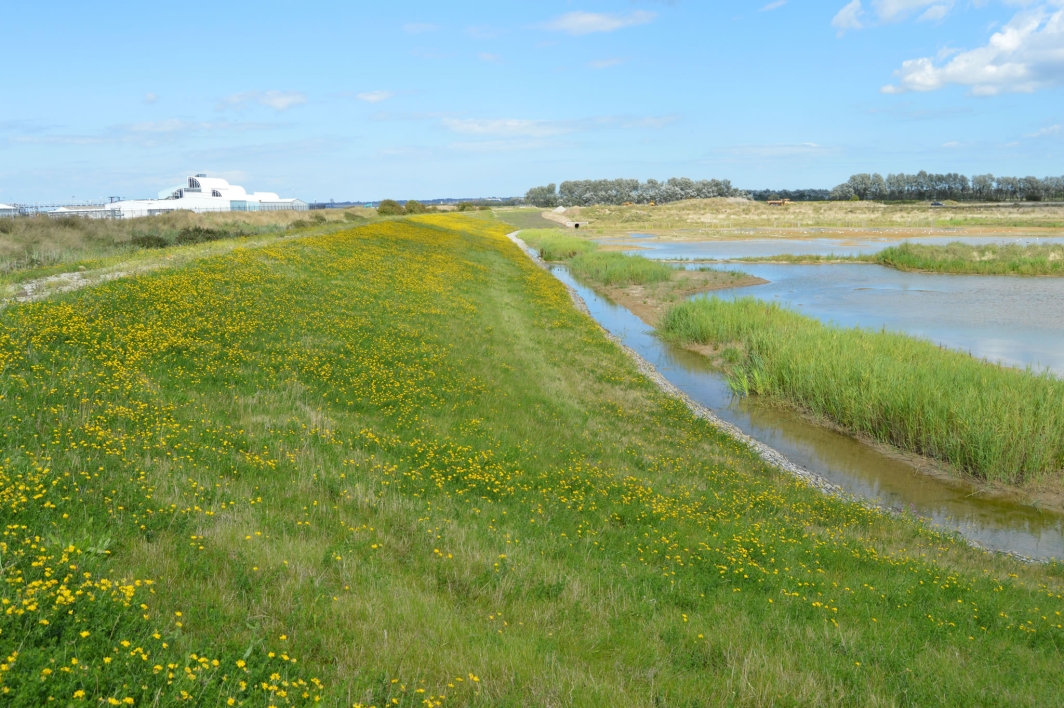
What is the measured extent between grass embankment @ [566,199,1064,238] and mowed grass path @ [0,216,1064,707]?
109088 mm

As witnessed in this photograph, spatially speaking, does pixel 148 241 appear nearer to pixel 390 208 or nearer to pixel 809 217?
pixel 390 208

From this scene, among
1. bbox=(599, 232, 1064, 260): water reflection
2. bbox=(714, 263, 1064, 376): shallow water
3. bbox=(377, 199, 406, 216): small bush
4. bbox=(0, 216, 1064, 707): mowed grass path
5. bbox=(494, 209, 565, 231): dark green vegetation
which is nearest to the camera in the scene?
bbox=(0, 216, 1064, 707): mowed grass path

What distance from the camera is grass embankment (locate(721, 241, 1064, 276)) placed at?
58.6m

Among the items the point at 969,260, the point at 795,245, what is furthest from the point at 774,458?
the point at 795,245

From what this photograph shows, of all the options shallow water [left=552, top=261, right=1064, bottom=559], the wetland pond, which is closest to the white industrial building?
the wetland pond

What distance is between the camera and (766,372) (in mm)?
25953

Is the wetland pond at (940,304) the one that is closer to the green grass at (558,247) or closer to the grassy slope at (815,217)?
the green grass at (558,247)

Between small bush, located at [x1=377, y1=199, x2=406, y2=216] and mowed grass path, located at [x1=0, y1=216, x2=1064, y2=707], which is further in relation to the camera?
small bush, located at [x1=377, y1=199, x2=406, y2=216]

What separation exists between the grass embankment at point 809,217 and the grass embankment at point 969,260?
47.2 m

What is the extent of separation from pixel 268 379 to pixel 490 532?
7211 millimetres

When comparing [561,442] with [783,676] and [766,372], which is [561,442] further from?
[766,372]

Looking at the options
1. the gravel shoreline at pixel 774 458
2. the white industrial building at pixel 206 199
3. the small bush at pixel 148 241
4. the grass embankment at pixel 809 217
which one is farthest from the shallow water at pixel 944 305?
the white industrial building at pixel 206 199

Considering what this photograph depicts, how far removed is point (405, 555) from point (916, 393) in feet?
56.8

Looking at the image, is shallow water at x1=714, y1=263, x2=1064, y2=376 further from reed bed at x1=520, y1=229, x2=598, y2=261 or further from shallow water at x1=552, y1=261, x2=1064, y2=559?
reed bed at x1=520, y1=229, x2=598, y2=261
